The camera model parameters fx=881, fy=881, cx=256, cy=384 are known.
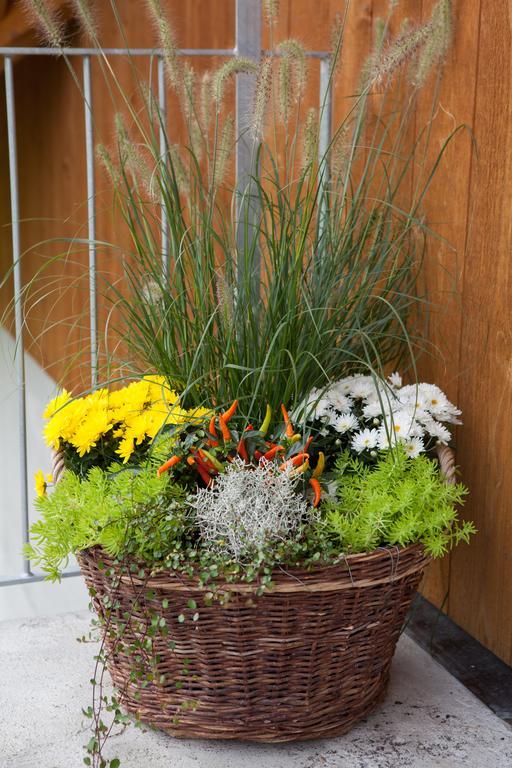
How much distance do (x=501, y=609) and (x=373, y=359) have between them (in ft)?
1.91

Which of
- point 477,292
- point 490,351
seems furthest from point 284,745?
point 477,292

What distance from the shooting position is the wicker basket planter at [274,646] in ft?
4.55

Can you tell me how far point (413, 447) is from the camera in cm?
158

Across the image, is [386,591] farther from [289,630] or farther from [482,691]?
[482,691]

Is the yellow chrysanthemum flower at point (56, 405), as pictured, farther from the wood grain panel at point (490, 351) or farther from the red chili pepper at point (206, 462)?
the wood grain panel at point (490, 351)

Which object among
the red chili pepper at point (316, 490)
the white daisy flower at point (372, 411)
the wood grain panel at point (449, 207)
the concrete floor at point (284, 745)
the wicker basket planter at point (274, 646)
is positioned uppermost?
the wood grain panel at point (449, 207)

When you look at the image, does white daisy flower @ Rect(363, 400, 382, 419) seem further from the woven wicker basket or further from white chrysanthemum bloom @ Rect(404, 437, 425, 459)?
the woven wicker basket

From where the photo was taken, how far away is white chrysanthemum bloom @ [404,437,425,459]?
1576 mm

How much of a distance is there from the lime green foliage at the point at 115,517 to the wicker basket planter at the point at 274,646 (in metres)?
0.04

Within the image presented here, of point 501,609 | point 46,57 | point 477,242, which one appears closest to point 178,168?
point 477,242

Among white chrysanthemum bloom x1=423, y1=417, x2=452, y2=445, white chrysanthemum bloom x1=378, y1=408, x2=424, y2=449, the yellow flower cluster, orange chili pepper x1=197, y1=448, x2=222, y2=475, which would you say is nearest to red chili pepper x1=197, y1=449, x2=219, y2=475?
orange chili pepper x1=197, y1=448, x2=222, y2=475

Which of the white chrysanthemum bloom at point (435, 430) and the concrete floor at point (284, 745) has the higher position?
the white chrysanthemum bloom at point (435, 430)

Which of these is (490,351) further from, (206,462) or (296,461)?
(206,462)

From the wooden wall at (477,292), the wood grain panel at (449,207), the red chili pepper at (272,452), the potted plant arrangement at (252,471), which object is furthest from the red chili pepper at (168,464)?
the wood grain panel at (449,207)
